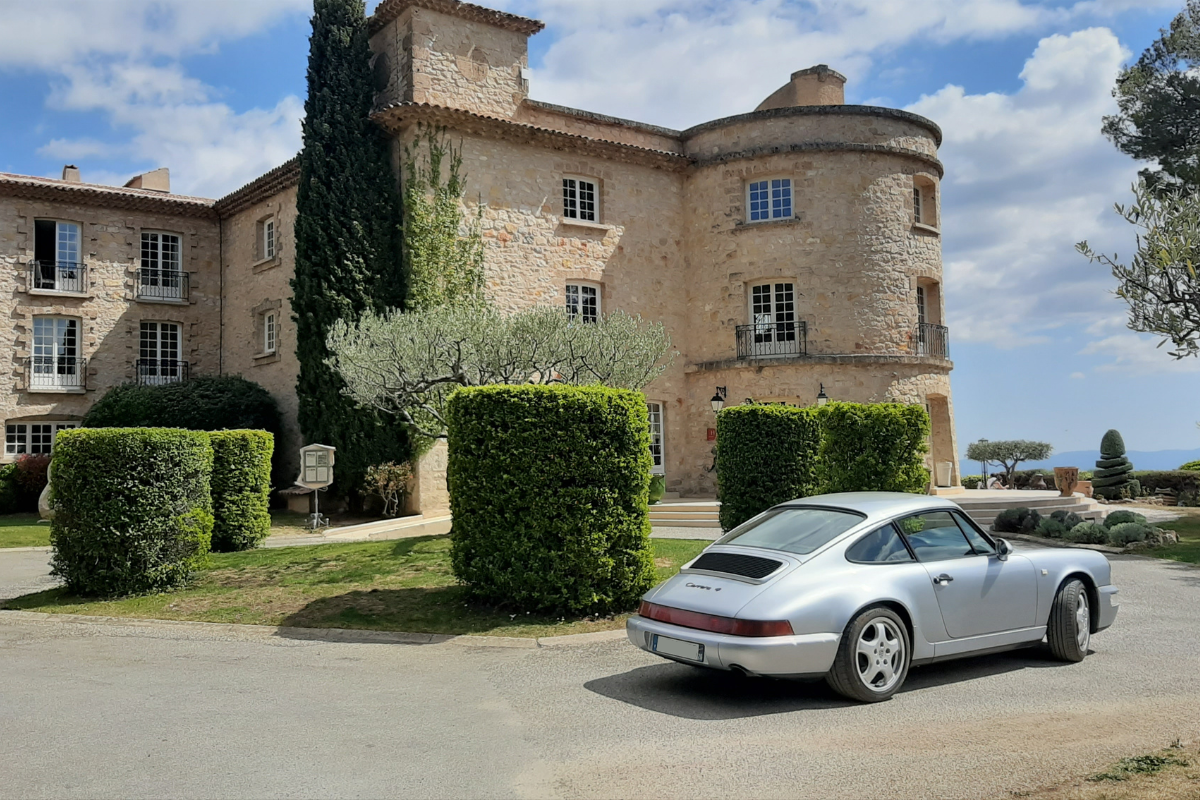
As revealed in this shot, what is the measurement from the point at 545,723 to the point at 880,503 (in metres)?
3.06

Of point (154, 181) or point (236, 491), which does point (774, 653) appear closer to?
point (236, 491)

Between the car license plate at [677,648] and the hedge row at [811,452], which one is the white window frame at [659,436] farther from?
the car license plate at [677,648]

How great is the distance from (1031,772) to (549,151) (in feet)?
65.7

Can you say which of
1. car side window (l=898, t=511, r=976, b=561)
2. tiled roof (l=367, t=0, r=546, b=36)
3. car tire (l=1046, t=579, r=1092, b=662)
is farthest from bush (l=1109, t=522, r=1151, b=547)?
tiled roof (l=367, t=0, r=546, b=36)

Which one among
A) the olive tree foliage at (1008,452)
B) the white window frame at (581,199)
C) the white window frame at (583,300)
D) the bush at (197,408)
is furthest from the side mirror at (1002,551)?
the olive tree foliage at (1008,452)

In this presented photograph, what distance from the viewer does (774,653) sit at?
5.96 meters

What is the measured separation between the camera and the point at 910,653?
6.50m

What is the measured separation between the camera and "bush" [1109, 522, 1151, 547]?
16.0 m

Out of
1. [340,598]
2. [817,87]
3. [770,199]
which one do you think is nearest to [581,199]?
[770,199]

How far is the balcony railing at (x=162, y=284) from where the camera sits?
2791 cm

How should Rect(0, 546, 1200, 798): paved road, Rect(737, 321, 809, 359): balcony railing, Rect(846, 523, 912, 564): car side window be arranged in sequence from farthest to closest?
Rect(737, 321, 809, 359): balcony railing < Rect(846, 523, 912, 564): car side window < Rect(0, 546, 1200, 798): paved road

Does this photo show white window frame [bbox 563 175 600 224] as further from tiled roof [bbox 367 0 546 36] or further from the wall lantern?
the wall lantern

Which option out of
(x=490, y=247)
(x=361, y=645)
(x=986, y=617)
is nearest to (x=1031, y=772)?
(x=986, y=617)

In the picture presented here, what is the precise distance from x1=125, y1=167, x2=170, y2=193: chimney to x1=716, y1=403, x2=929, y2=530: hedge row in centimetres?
2533
